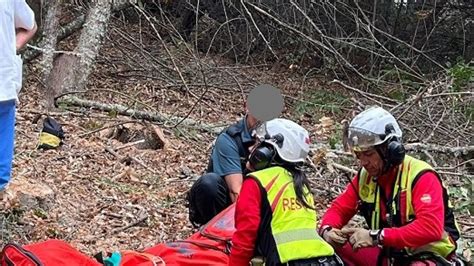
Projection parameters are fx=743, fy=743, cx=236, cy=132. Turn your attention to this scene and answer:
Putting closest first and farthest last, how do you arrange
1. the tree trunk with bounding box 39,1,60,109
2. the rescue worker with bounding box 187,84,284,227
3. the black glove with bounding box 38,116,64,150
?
the rescue worker with bounding box 187,84,284,227 < the black glove with bounding box 38,116,64,150 < the tree trunk with bounding box 39,1,60,109

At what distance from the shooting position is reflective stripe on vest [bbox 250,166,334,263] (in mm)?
3143

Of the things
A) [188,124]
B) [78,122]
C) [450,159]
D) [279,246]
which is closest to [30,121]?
[78,122]

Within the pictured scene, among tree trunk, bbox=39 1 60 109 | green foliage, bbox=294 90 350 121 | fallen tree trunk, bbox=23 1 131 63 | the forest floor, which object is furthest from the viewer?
green foliage, bbox=294 90 350 121

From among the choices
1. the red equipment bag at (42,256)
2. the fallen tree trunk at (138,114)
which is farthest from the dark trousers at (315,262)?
the fallen tree trunk at (138,114)

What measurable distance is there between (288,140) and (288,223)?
1.19 feet

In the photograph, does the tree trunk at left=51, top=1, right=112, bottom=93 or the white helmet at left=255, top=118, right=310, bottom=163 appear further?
the tree trunk at left=51, top=1, right=112, bottom=93

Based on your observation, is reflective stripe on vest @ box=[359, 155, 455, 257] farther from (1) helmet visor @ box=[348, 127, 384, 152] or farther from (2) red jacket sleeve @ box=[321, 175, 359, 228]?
(2) red jacket sleeve @ box=[321, 175, 359, 228]

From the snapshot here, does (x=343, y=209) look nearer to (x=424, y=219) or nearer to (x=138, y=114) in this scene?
(x=424, y=219)

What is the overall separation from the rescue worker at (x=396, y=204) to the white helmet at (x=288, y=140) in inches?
10.0

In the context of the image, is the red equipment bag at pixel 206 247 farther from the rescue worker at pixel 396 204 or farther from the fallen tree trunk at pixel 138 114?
the fallen tree trunk at pixel 138 114

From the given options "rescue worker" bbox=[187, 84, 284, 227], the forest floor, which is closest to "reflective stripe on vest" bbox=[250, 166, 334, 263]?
"rescue worker" bbox=[187, 84, 284, 227]

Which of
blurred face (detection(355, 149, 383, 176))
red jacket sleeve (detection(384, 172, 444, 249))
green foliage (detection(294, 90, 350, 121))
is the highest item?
blurred face (detection(355, 149, 383, 176))

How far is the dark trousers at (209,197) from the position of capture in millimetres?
4320

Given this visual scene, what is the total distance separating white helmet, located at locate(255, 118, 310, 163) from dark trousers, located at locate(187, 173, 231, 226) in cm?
111
